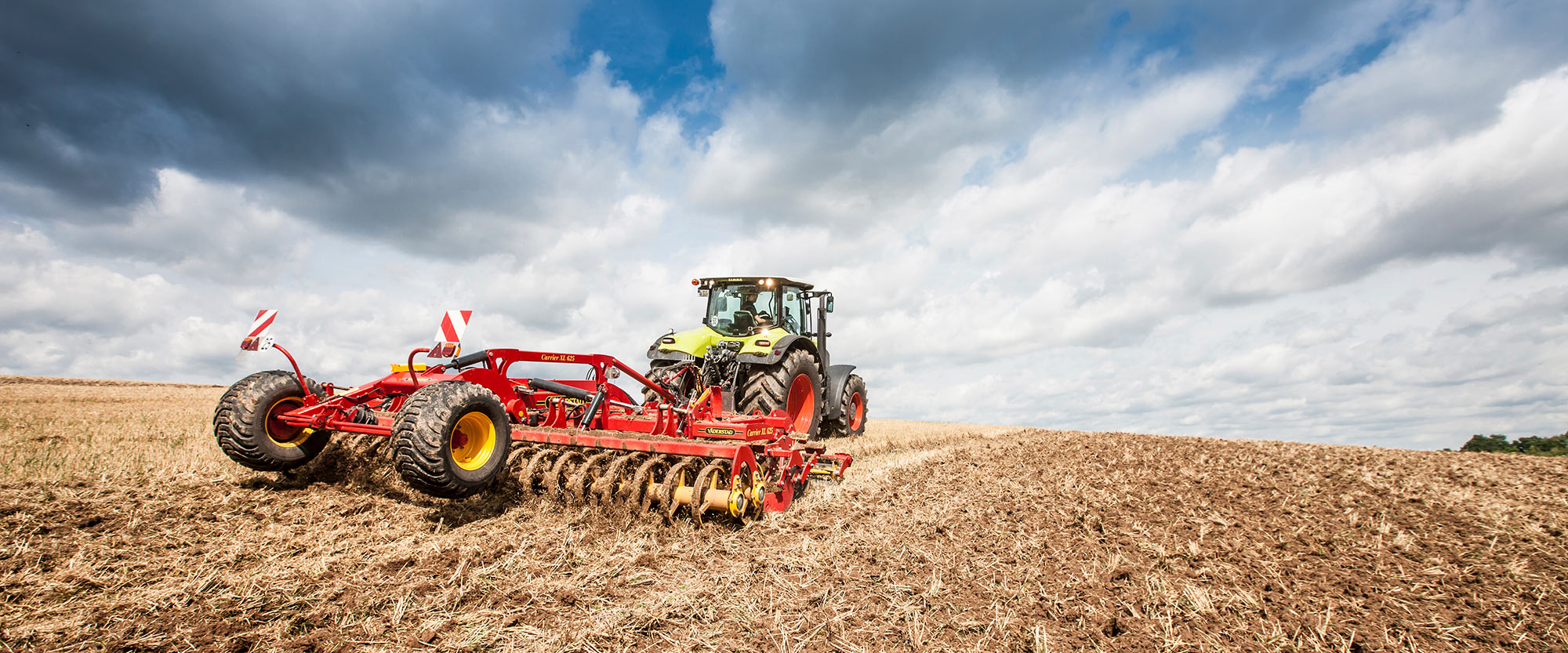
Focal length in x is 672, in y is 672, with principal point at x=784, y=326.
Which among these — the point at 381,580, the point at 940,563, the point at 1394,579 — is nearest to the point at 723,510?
the point at 940,563

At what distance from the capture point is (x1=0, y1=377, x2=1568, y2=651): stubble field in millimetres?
2973

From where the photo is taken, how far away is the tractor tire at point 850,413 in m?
10.2

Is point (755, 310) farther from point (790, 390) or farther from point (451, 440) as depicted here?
point (451, 440)

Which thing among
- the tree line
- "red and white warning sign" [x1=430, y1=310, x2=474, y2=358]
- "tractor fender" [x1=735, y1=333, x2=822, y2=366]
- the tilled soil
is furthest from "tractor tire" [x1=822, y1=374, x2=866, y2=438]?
the tree line

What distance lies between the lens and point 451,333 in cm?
529

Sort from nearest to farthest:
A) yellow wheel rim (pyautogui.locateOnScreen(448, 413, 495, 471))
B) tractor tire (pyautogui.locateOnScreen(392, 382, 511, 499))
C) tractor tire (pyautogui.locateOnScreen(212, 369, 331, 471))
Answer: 1. tractor tire (pyautogui.locateOnScreen(392, 382, 511, 499))
2. yellow wheel rim (pyautogui.locateOnScreen(448, 413, 495, 471))
3. tractor tire (pyautogui.locateOnScreen(212, 369, 331, 471))

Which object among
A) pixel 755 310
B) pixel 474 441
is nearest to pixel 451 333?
pixel 474 441

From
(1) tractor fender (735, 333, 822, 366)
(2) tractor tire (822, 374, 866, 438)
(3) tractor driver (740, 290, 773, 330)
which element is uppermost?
(3) tractor driver (740, 290, 773, 330)

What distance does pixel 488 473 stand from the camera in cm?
438

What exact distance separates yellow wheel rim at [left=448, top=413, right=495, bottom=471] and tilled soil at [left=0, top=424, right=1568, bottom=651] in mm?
428

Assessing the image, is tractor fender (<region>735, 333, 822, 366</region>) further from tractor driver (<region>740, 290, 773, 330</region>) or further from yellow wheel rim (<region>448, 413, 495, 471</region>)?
yellow wheel rim (<region>448, 413, 495, 471</region>)

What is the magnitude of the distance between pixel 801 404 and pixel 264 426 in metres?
5.45

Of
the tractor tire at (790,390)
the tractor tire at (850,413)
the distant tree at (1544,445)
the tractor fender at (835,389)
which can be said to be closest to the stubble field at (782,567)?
the tractor tire at (790,390)

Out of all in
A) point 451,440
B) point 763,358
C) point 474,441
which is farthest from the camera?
point 763,358
